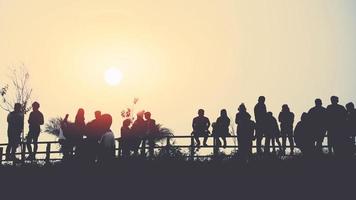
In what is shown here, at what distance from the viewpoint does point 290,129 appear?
19281mm

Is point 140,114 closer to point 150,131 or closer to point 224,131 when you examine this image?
point 150,131

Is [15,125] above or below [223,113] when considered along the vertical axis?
below

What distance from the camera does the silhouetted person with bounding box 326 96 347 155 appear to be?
16.3 m

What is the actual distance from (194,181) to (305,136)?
356 cm

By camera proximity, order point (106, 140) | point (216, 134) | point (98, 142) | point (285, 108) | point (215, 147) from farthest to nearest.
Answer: point (215, 147), point (216, 134), point (285, 108), point (98, 142), point (106, 140)

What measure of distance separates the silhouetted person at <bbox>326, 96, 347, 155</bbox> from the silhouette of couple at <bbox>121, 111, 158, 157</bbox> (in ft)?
20.6

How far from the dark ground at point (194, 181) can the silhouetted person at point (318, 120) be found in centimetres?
76

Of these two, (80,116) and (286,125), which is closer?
(80,116)

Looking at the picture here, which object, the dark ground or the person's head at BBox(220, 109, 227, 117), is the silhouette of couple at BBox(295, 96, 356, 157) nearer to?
the dark ground

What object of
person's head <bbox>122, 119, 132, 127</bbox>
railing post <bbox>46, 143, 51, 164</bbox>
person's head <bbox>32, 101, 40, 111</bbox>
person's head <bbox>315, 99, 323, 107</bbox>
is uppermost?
person's head <bbox>32, 101, 40, 111</bbox>

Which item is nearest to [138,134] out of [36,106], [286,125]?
[36,106]

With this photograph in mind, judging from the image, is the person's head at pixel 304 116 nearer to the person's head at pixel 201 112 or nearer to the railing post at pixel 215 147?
the railing post at pixel 215 147

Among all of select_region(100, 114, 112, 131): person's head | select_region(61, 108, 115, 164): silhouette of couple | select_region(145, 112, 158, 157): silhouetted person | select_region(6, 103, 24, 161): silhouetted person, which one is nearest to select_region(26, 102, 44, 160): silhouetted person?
select_region(6, 103, 24, 161): silhouetted person

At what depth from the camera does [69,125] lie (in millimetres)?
16297
